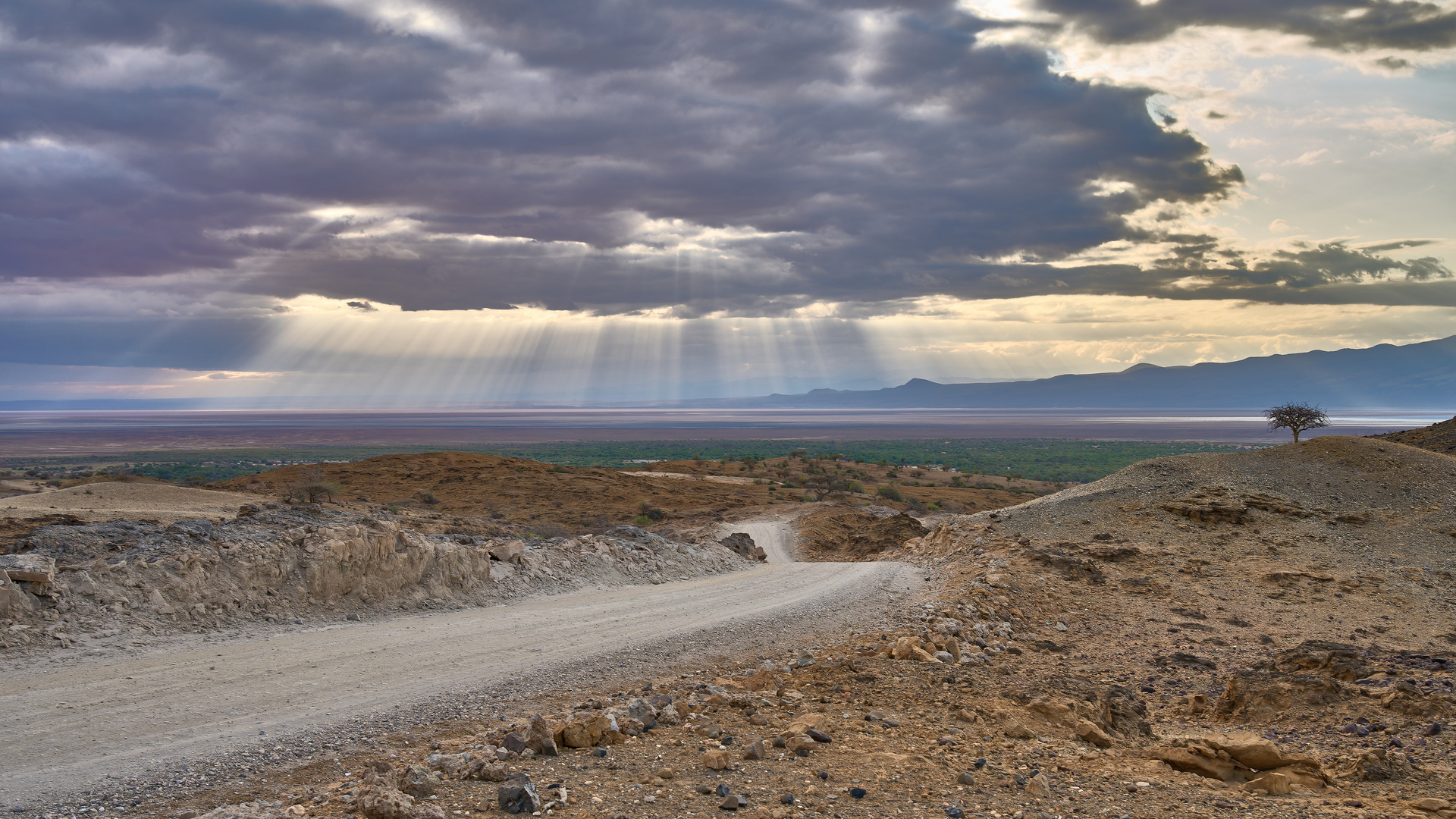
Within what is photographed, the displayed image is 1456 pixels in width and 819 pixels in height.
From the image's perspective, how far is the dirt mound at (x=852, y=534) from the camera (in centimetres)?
3200

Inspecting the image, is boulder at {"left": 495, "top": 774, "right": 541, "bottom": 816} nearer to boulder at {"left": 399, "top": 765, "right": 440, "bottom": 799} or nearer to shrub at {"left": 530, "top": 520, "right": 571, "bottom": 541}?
boulder at {"left": 399, "top": 765, "right": 440, "bottom": 799}

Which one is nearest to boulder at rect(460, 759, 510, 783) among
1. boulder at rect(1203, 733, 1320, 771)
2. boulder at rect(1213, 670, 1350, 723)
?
boulder at rect(1203, 733, 1320, 771)

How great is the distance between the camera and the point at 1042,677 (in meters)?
10.8

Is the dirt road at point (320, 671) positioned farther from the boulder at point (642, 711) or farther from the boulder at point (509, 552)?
the boulder at point (642, 711)

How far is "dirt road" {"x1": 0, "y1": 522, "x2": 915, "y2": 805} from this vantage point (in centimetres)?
810

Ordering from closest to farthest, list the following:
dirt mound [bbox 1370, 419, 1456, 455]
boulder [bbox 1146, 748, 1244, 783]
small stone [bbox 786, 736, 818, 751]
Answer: boulder [bbox 1146, 748, 1244, 783] → small stone [bbox 786, 736, 818, 751] → dirt mound [bbox 1370, 419, 1456, 455]

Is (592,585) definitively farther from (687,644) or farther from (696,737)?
(696,737)

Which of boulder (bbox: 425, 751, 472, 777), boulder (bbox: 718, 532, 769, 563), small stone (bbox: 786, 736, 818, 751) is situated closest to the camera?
boulder (bbox: 425, 751, 472, 777)

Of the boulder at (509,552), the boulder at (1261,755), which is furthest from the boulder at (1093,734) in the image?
the boulder at (509,552)

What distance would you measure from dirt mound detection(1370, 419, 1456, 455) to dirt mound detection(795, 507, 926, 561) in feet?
61.6

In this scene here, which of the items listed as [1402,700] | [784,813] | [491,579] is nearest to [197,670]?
[491,579]

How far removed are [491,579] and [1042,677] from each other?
39.5 feet

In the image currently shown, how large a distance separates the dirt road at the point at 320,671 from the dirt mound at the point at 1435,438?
28.5 m

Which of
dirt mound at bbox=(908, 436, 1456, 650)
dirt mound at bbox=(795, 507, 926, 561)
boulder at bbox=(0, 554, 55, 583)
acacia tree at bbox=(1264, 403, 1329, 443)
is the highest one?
acacia tree at bbox=(1264, 403, 1329, 443)
